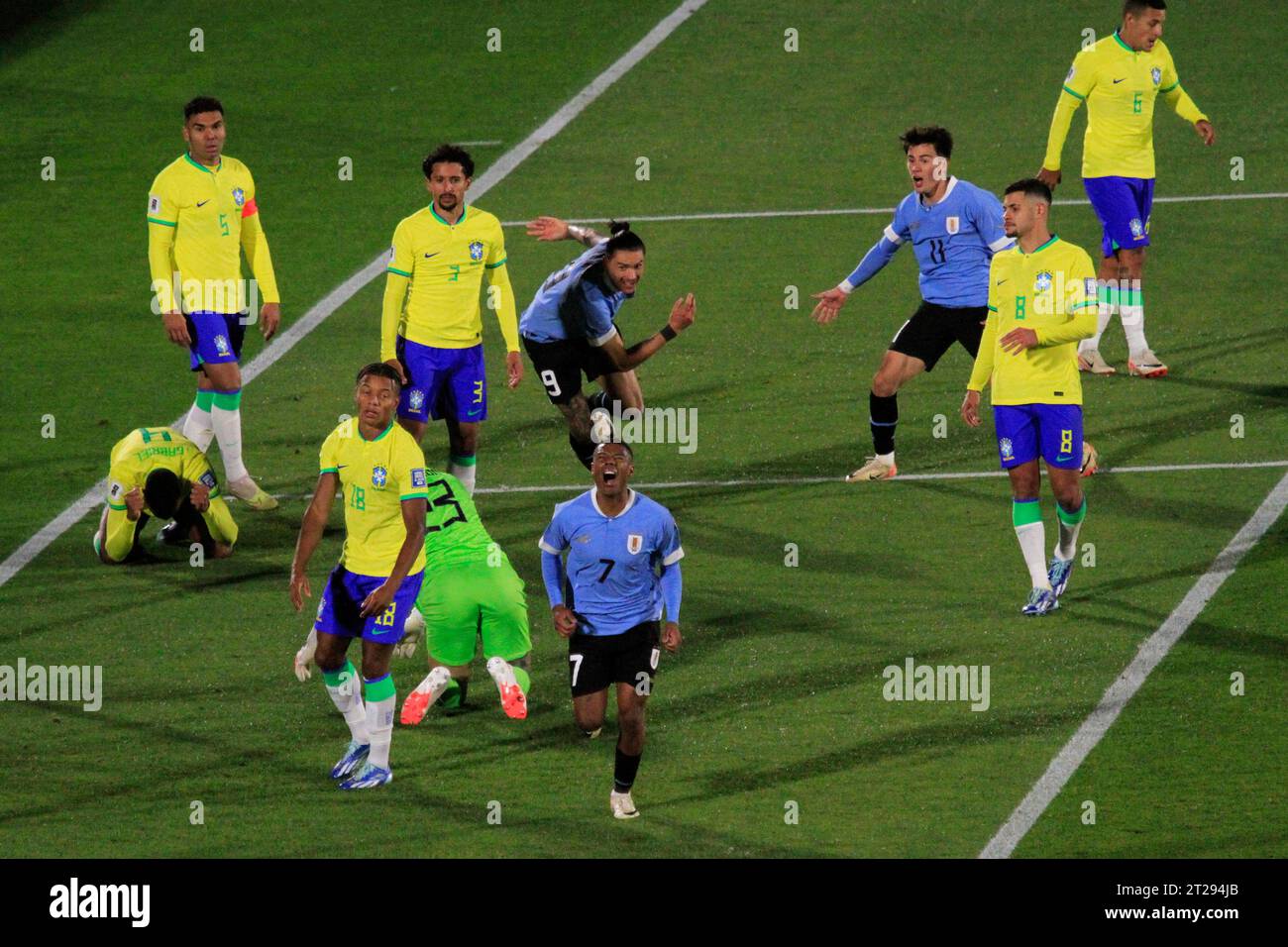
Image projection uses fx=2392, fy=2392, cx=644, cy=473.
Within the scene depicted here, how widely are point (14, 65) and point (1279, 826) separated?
70.4 ft

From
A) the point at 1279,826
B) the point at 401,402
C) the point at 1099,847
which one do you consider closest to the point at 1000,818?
the point at 1099,847

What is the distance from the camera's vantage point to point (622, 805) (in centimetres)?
1162

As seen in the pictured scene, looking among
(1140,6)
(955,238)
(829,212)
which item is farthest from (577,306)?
(829,212)

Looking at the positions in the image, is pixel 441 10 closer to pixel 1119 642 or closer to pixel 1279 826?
pixel 1119 642

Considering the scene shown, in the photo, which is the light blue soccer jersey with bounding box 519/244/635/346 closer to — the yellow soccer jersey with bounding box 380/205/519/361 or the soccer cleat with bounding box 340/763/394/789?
the yellow soccer jersey with bounding box 380/205/519/361

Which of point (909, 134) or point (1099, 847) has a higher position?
point (909, 134)

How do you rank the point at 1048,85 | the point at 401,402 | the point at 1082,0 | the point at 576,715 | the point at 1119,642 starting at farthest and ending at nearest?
1. the point at 1082,0
2. the point at 1048,85
3. the point at 401,402
4. the point at 1119,642
5. the point at 576,715

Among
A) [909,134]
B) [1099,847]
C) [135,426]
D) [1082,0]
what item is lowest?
[1099,847]

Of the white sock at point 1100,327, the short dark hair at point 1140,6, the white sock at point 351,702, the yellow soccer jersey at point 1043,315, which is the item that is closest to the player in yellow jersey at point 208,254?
the white sock at point 351,702

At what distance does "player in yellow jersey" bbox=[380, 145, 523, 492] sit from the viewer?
50.5 ft

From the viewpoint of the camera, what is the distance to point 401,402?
606 inches

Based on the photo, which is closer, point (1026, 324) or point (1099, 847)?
point (1099, 847)

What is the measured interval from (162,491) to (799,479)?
4495 millimetres

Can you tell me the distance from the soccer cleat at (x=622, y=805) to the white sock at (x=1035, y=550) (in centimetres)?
348
